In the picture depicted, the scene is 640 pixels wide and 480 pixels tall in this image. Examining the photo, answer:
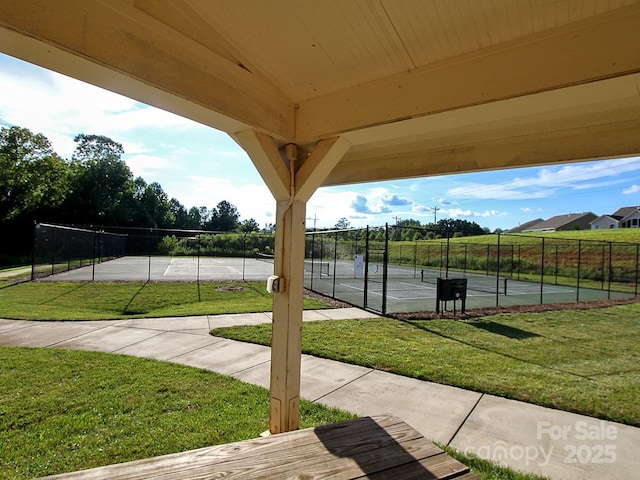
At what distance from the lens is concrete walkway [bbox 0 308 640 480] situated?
2.72 meters

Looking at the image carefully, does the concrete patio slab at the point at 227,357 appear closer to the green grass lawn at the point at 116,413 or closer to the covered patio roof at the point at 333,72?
the green grass lawn at the point at 116,413

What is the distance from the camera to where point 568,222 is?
6188 centimetres

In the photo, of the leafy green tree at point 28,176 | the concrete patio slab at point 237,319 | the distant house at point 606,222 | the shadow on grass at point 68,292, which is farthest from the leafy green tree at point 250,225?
the distant house at point 606,222

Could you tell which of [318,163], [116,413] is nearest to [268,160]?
[318,163]

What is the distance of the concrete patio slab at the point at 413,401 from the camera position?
3.17 meters

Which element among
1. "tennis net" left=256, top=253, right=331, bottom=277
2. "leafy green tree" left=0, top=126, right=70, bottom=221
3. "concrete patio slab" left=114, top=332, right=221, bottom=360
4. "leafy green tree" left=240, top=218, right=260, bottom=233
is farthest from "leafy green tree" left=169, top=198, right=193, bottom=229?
"concrete patio slab" left=114, top=332, right=221, bottom=360

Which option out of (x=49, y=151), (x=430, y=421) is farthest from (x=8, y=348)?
(x=49, y=151)

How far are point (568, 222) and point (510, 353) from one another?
7079 cm

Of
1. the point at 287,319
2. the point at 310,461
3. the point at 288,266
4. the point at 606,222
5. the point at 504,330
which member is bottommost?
the point at 504,330

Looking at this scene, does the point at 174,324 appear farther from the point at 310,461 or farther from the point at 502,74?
the point at 502,74

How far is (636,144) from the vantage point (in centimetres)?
217

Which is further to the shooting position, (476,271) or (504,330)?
(476,271)

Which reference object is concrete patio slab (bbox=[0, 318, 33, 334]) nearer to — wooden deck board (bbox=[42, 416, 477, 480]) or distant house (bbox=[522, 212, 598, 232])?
wooden deck board (bbox=[42, 416, 477, 480])

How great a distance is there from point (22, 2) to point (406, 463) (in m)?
2.39
